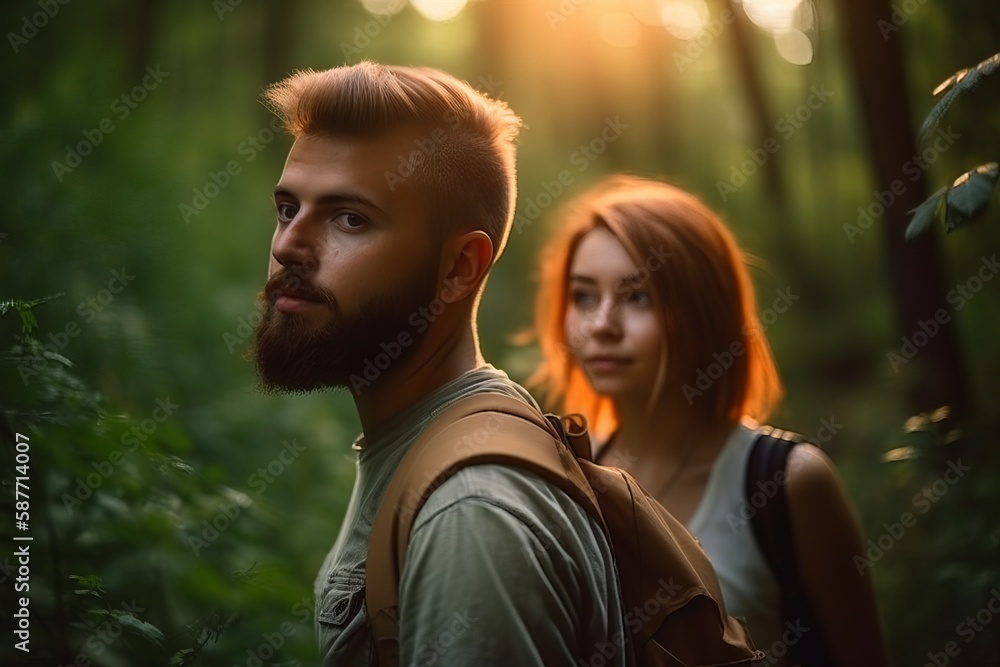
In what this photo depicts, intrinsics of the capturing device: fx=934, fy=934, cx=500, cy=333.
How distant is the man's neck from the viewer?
2.09 metres

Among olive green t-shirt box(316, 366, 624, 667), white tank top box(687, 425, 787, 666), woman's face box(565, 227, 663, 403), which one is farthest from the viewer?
woman's face box(565, 227, 663, 403)

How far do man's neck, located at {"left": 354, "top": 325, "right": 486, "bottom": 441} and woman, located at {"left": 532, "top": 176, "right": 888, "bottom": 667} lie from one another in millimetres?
1012

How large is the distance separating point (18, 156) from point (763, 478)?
8.32 ft

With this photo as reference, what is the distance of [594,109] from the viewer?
7.95 meters

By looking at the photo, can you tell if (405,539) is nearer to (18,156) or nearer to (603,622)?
(603,622)

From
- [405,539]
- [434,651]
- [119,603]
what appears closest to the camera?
[434,651]

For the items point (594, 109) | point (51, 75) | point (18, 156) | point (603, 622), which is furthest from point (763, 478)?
point (594, 109)

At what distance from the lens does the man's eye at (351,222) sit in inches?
77.8

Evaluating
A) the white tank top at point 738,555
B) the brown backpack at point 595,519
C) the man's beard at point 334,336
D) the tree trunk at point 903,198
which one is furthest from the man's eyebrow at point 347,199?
the tree trunk at point 903,198

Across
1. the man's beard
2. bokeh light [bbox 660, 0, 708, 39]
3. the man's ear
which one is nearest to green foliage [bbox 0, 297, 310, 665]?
the man's beard

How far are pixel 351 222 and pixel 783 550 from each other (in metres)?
1.59

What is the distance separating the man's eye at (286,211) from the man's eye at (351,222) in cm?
14

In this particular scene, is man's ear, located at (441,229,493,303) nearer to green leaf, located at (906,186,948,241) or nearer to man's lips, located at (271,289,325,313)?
man's lips, located at (271,289,325,313)

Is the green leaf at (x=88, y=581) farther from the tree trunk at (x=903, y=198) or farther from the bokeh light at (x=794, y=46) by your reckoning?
the bokeh light at (x=794, y=46)
